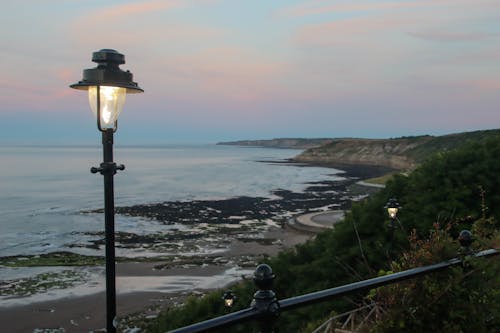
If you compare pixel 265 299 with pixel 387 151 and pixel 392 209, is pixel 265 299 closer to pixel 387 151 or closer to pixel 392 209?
pixel 392 209

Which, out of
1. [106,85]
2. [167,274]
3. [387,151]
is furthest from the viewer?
[387,151]

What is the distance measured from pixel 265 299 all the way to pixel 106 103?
3267 mm

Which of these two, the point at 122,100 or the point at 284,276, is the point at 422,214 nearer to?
the point at 284,276

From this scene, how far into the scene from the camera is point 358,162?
156 m

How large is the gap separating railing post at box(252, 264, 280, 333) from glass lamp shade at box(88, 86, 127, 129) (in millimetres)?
3049

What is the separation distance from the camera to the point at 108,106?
5.05m

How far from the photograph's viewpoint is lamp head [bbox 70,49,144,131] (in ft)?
16.3

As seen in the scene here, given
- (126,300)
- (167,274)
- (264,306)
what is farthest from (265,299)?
(167,274)

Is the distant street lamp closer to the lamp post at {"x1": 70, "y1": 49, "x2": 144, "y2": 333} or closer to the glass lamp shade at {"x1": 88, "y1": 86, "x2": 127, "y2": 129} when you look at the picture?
the lamp post at {"x1": 70, "y1": 49, "x2": 144, "y2": 333}

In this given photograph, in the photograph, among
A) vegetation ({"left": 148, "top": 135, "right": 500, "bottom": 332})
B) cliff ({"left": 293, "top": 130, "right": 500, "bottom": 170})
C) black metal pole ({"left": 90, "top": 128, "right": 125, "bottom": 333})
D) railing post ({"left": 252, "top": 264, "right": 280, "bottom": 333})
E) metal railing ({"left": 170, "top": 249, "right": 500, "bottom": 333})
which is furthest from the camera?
cliff ({"left": 293, "top": 130, "right": 500, "bottom": 170})

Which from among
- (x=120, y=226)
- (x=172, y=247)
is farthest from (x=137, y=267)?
(x=120, y=226)

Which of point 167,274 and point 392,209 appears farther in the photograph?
point 167,274

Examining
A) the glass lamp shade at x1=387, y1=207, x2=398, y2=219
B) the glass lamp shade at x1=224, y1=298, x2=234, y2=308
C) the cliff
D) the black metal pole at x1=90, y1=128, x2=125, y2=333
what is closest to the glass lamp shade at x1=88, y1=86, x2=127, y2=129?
the black metal pole at x1=90, y1=128, x2=125, y2=333

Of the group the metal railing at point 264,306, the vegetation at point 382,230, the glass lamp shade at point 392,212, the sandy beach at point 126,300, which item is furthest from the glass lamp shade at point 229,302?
the sandy beach at point 126,300
